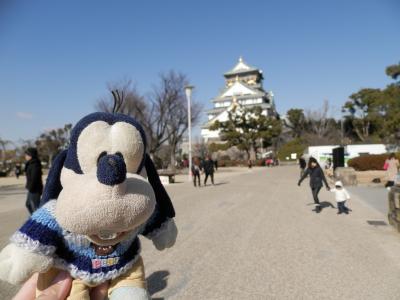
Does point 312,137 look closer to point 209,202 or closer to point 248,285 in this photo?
point 209,202

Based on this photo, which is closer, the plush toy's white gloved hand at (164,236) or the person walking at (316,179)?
the plush toy's white gloved hand at (164,236)

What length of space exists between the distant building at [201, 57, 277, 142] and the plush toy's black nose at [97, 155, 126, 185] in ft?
201

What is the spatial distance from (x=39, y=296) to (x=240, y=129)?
153 feet

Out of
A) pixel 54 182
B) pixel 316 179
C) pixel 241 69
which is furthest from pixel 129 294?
pixel 241 69

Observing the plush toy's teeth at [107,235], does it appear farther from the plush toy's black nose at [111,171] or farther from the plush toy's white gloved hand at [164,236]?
the plush toy's white gloved hand at [164,236]

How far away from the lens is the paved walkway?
12.5ft

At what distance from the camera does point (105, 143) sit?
2016 mm

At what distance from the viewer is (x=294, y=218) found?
325 inches

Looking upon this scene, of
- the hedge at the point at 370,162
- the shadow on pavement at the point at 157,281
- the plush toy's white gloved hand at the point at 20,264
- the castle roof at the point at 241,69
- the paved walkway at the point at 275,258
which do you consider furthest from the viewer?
the castle roof at the point at 241,69

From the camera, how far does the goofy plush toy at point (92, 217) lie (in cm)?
179

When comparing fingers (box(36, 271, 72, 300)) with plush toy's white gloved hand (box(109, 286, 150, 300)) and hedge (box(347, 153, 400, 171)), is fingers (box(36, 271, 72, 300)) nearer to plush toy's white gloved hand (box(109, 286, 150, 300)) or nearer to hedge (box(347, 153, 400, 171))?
plush toy's white gloved hand (box(109, 286, 150, 300))

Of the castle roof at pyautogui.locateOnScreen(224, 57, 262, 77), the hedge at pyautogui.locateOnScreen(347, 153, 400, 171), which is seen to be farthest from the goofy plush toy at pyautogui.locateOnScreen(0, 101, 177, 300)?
the castle roof at pyautogui.locateOnScreen(224, 57, 262, 77)

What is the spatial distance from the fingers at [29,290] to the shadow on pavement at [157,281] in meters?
1.88

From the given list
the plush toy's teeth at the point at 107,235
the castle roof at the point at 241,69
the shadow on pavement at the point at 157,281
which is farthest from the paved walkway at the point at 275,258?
the castle roof at the point at 241,69
